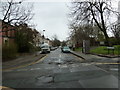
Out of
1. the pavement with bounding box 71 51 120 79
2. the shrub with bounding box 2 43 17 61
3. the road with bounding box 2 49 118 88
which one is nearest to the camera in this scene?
the road with bounding box 2 49 118 88

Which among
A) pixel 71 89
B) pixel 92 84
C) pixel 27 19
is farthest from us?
pixel 27 19

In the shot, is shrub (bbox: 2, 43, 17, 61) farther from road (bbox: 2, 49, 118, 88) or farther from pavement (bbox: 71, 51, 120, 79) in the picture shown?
pavement (bbox: 71, 51, 120, 79)

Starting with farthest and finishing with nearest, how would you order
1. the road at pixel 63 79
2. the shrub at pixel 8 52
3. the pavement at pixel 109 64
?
the shrub at pixel 8 52
the pavement at pixel 109 64
the road at pixel 63 79

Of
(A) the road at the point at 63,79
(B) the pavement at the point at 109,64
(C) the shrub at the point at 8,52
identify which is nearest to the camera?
(A) the road at the point at 63,79

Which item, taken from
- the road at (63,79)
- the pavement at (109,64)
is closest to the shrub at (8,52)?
the road at (63,79)

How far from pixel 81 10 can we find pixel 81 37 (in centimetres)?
2689

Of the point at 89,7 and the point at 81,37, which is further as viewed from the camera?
the point at 81,37

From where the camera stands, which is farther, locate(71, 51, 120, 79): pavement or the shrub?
the shrub

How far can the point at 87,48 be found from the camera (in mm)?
27219

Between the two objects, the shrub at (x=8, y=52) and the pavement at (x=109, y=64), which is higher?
the shrub at (x=8, y=52)

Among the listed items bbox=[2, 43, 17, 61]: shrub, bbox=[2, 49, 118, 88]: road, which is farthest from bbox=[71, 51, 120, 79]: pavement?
bbox=[2, 43, 17, 61]: shrub

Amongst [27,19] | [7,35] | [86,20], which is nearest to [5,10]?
[27,19]

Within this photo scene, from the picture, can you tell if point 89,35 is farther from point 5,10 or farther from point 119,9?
point 5,10

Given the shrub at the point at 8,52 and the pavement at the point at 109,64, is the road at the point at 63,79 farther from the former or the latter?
the shrub at the point at 8,52
